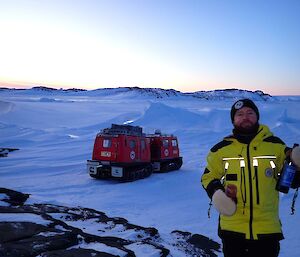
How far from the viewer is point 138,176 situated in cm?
1598

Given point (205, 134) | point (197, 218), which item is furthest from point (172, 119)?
point (197, 218)

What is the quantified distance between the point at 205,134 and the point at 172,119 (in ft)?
25.9

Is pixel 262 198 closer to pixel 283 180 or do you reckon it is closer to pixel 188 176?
pixel 283 180

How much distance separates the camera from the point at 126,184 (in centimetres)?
1495

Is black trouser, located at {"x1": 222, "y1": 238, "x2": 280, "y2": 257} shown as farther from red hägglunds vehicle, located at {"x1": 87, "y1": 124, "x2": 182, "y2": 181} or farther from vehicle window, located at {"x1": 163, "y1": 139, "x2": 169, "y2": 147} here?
vehicle window, located at {"x1": 163, "y1": 139, "x2": 169, "y2": 147}

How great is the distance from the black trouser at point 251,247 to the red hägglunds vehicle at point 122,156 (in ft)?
39.5

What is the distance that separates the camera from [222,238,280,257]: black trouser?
125 inches

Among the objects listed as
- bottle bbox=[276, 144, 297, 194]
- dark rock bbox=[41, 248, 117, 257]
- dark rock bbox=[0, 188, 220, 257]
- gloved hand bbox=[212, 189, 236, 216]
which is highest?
bottle bbox=[276, 144, 297, 194]

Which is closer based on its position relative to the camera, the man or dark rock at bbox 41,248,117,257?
the man

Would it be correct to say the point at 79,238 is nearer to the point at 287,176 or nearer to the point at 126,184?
the point at 287,176

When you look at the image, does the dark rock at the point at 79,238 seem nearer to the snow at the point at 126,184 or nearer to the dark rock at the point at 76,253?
the dark rock at the point at 76,253

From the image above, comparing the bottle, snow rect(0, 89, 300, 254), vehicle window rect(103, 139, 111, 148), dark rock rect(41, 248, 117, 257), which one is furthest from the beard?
vehicle window rect(103, 139, 111, 148)

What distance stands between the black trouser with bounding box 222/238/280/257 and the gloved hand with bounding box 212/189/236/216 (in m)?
0.36

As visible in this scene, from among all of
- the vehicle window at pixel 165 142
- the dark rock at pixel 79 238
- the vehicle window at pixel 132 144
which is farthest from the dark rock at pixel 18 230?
the vehicle window at pixel 165 142
